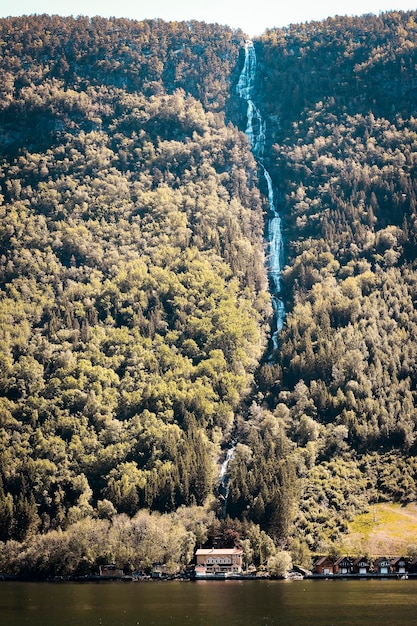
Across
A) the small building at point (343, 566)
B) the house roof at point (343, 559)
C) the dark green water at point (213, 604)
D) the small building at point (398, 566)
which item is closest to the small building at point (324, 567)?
the small building at point (343, 566)

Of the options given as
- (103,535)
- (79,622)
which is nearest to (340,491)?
(103,535)

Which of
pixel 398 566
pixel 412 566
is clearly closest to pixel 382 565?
pixel 398 566

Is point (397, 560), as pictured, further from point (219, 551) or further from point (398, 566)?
point (219, 551)

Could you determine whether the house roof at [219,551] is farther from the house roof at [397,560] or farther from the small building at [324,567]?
the house roof at [397,560]

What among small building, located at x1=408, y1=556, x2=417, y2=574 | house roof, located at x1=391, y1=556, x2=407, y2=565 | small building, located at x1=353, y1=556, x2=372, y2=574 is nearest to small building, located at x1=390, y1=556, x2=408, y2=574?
house roof, located at x1=391, y1=556, x2=407, y2=565

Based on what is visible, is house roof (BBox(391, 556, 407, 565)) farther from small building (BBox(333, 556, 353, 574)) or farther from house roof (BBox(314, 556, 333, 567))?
house roof (BBox(314, 556, 333, 567))
